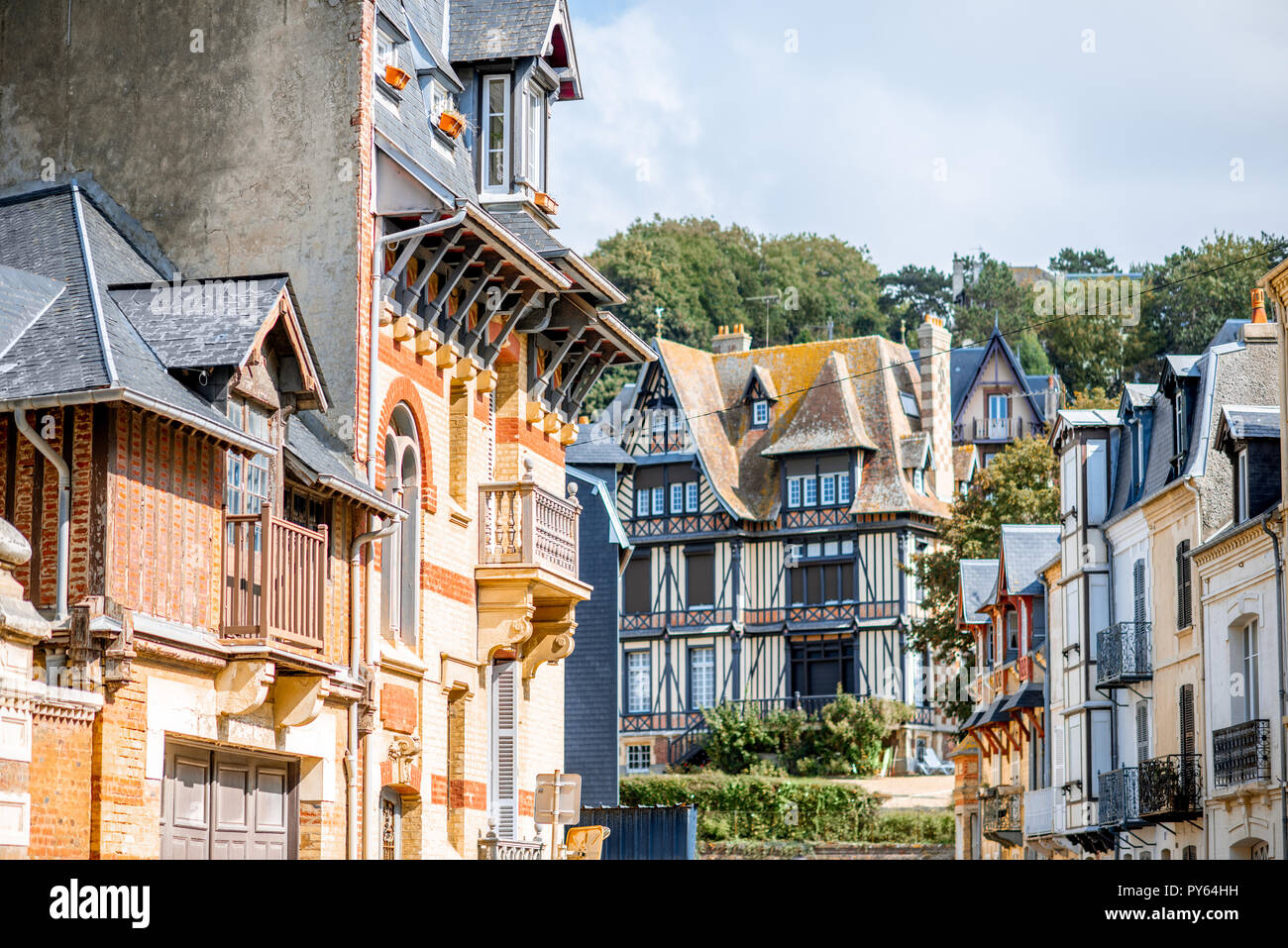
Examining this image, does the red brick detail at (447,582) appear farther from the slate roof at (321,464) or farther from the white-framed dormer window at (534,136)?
the white-framed dormer window at (534,136)

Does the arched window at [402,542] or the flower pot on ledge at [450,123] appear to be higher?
the flower pot on ledge at [450,123]

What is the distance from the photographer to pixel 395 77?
69.6 ft

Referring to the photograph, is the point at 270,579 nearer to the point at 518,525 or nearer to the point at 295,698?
the point at 295,698

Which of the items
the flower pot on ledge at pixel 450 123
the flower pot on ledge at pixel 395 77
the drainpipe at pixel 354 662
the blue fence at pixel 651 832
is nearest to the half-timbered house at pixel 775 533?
the blue fence at pixel 651 832

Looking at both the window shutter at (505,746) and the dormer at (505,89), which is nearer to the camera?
the window shutter at (505,746)

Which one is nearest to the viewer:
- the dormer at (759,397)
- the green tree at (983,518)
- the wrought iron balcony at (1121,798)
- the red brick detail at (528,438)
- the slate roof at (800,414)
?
the red brick detail at (528,438)

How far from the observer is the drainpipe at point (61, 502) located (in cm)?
1438

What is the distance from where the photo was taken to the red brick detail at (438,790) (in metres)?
21.3

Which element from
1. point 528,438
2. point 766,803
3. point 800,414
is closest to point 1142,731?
point 528,438

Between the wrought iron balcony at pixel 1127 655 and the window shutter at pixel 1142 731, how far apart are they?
57 centimetres

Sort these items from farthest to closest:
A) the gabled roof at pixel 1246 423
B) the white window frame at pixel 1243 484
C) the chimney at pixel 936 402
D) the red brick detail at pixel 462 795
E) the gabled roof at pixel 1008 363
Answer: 1. the gabled roof at pixel 1008 363
2. the chimney at pixel 936 402
3. the white window frame at pixel 1243 484
4. the gabled roof at pixel 1246 423
5. the red brick detail at pixel 462 795

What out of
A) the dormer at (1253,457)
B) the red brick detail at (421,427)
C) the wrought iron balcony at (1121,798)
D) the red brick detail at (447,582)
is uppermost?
the dormer at (1253,457)
